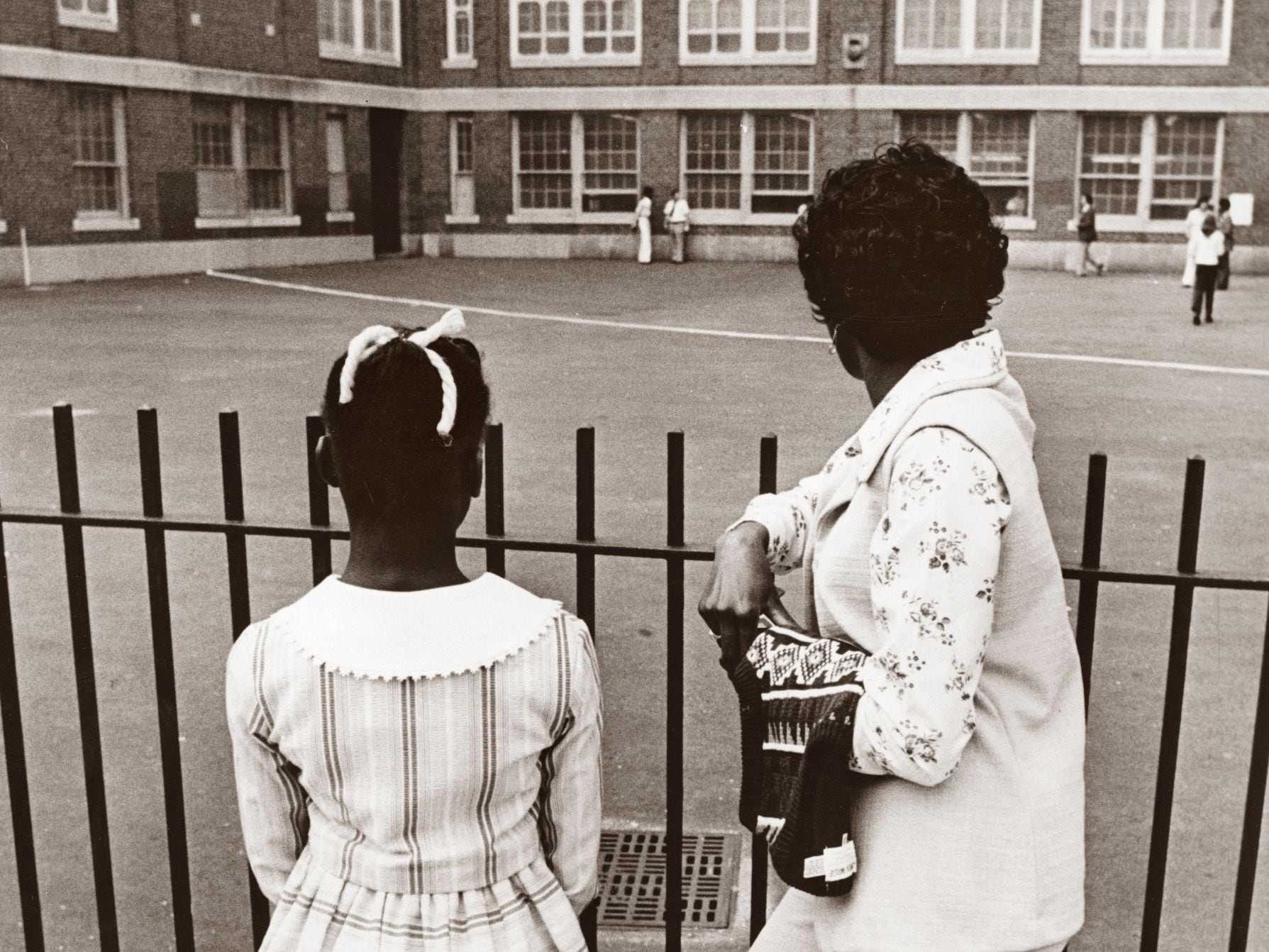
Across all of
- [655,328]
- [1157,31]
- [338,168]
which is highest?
[1157,31]

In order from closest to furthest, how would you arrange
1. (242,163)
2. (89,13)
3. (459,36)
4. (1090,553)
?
(1090,553), (89,13), (242,163), (459,36)

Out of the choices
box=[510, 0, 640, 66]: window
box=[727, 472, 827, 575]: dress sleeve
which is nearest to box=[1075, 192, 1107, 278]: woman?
box=[510, 0, 640, 66]: window

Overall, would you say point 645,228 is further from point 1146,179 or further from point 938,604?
point 938,604

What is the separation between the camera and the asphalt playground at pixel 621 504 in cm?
436

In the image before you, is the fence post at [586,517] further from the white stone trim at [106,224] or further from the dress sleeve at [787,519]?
the white stone trim at [106,224]

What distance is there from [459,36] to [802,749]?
39.2 m

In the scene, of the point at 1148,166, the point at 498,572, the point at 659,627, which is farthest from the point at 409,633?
the point at 1148,166

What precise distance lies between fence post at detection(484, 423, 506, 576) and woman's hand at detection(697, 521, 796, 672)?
1.56ft

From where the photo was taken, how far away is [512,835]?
6.54 ft

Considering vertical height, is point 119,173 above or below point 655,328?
above

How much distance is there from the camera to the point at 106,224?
28.9 meters

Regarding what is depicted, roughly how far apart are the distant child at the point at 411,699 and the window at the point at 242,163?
31235 millimetres

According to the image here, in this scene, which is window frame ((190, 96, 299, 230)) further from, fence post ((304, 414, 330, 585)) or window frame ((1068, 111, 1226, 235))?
fence post ((304, 414, 330, 585))

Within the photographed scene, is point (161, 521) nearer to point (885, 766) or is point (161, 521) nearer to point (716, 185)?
point (885, 766)
